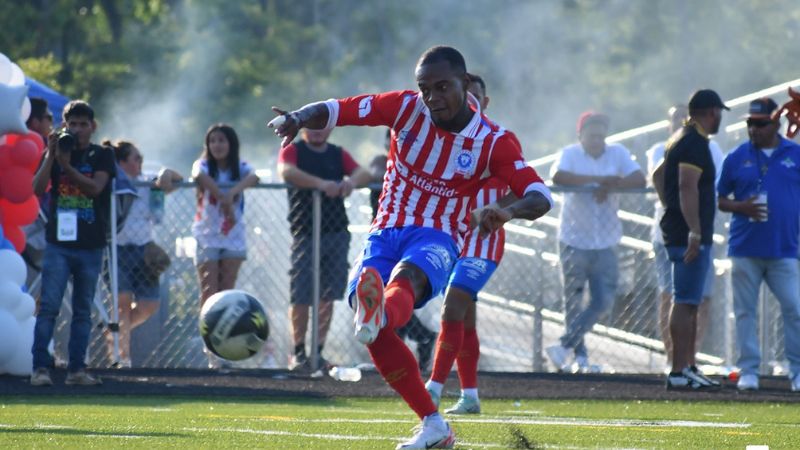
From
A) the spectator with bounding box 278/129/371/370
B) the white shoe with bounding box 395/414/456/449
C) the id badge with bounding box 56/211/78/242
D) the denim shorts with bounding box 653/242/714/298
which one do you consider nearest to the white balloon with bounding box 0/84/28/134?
the id badge with bounding box 56/211/78/242

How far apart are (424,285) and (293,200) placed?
6741mm

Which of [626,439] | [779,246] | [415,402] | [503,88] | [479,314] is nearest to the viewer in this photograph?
[415,402]

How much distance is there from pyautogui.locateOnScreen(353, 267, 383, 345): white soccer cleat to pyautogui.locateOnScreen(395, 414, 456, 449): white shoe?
552mm

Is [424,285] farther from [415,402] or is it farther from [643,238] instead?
[643,238]

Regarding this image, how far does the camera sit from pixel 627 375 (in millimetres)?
14562

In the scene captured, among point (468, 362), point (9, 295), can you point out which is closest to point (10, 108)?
point (9, 295)

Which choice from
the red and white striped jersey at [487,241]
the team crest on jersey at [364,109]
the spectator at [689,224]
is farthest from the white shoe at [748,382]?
the team crest on jersey at [364,109]

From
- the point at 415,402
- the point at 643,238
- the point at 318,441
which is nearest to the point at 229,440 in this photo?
the point at 318,441

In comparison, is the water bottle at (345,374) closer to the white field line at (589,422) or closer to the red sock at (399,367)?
the white field line at (589,422)

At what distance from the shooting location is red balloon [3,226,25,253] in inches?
521

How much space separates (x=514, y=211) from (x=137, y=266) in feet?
24.9

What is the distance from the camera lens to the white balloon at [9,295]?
12.9 meters

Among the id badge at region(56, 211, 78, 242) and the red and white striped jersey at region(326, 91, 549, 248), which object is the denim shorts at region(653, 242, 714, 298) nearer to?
the id badge at region(56, 211, 78, 242)

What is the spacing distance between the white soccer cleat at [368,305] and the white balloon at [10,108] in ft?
18.7
